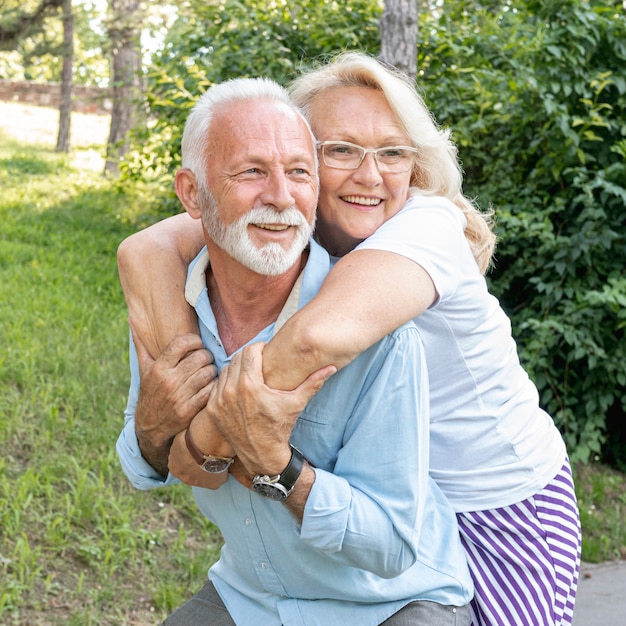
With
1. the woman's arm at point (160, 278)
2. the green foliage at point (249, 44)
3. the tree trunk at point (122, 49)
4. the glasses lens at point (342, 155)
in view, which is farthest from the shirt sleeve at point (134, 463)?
the tree trunk at point (122, 49)

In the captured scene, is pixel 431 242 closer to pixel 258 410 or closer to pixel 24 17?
pixel 258 410

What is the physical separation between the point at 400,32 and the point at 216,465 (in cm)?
388

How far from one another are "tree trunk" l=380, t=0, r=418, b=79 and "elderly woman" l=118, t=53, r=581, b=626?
8.57 feet

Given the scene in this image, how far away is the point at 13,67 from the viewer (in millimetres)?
44562

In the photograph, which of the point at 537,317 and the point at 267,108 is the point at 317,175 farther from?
the point at 537,317

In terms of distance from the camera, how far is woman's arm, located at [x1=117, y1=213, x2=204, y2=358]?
7.95ft

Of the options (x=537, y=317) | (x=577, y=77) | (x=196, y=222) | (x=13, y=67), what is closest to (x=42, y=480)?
(x=196, y=222)

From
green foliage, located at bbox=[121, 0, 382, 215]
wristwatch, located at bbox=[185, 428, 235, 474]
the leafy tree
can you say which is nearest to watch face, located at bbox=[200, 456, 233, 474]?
wristwatch, located at bbox=[185, 428, 235, 474]

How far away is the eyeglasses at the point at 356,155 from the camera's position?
2.51m

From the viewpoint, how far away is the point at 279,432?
6.27 feet

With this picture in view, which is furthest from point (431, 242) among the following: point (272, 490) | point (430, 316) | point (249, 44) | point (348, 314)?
point (249, 44)

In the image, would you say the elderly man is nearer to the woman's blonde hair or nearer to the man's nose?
the man's nose

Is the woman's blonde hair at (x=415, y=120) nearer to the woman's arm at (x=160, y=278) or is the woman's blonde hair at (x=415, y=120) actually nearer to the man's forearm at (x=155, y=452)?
the woman's arm at (x=160, y=278)

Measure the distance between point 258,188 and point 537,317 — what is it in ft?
11.8
